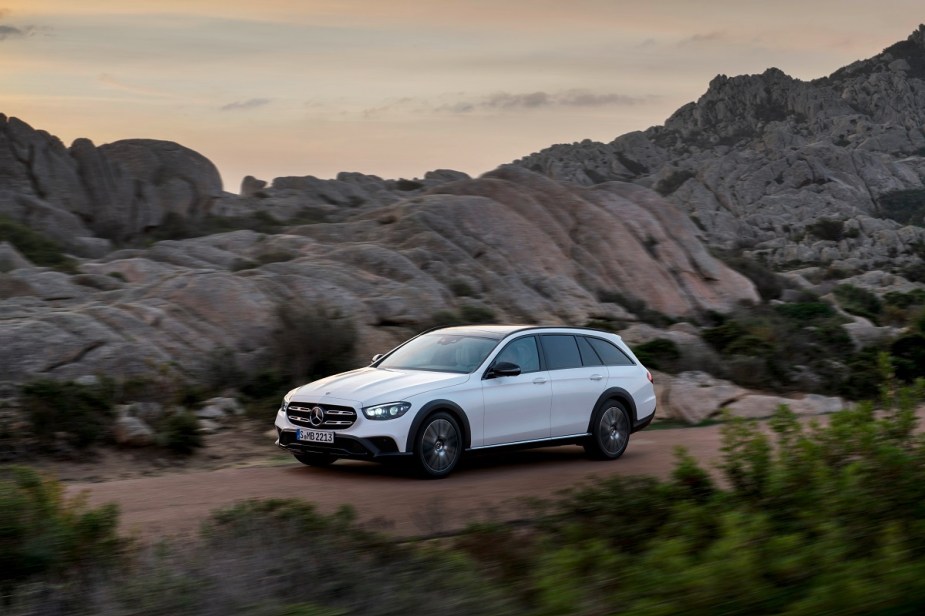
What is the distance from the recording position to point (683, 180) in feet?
397

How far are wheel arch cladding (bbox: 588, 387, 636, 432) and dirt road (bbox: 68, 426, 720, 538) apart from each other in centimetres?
53

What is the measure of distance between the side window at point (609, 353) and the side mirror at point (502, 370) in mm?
1757

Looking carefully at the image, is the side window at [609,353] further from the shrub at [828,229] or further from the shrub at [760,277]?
the shrub at [828,229]

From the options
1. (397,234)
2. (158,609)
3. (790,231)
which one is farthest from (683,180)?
(158,609)

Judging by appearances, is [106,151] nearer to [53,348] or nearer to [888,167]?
[53,348]

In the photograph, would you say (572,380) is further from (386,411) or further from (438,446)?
(386,411)

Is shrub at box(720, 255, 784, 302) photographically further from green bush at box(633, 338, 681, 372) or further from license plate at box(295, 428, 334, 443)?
license plate at box(295, 428, 334, 443)

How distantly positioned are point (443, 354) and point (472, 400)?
103cm

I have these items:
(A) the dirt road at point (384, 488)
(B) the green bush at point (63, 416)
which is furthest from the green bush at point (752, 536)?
(B) the green bush at point (63, 416)

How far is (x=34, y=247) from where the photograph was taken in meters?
32.8

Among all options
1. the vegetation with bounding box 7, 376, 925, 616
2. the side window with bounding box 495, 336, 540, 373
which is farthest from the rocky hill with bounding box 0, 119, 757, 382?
the vegetation with bounding box 7, 376, 925, 616

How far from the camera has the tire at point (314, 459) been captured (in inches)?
500

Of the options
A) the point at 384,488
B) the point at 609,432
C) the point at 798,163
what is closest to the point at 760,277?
the point at 609,432

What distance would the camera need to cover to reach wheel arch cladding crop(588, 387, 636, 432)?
44.2ft
